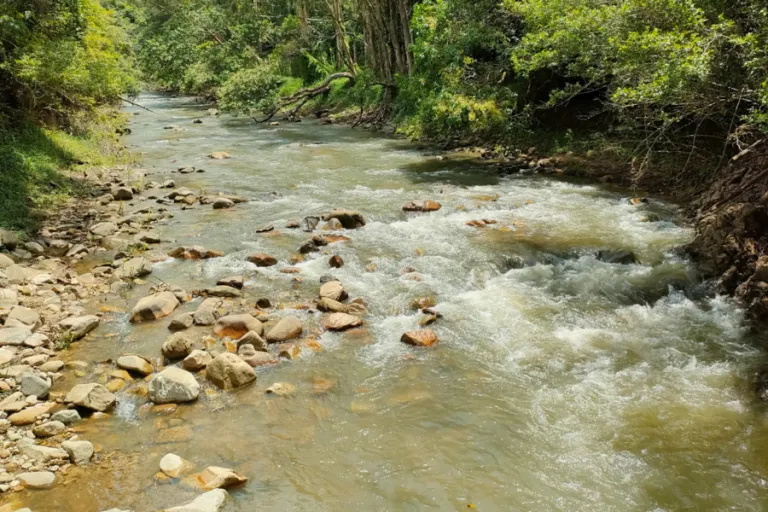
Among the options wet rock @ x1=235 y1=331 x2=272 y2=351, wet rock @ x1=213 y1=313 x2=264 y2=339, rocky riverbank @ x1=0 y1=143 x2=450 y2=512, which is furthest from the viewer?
wet rock @ x1=213 y1=313 x2=264 y2=339

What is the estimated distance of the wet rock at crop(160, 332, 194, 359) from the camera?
617cm

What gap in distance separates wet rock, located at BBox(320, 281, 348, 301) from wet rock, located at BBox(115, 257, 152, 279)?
3.02 meters

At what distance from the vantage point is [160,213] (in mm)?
11977

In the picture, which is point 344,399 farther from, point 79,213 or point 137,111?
point 137,111

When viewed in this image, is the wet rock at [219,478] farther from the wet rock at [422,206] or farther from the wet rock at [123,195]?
the wet rock at [123,195]

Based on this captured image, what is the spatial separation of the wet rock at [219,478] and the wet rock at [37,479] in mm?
1150

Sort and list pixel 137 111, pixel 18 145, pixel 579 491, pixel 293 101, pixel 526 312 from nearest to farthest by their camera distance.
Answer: pixel 579 491 → pixel 526 312 → pixel 18 145 → pixel 293 101 → pixel 137 111

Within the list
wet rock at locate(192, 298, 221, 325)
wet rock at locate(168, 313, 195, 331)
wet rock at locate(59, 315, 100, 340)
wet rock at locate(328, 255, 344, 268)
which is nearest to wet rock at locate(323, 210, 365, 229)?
wet rock at locate(328, 255, 344, 268)

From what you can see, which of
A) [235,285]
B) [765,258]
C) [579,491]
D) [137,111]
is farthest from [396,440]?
[137,111]

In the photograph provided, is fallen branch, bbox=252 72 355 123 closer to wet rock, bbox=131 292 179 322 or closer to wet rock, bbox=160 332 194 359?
wet rock, bbox=131 292 179 322

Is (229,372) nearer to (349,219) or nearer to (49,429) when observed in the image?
(49,429)

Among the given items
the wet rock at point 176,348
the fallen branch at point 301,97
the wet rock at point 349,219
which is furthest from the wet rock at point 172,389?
the fallen branch at point 301,97

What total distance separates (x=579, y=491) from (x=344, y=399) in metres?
2.35

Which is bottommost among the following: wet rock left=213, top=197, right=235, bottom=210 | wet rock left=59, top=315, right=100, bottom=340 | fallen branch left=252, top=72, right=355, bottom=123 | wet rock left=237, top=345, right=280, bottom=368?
wet rock left=237, top=345, right=280, bottom=368
